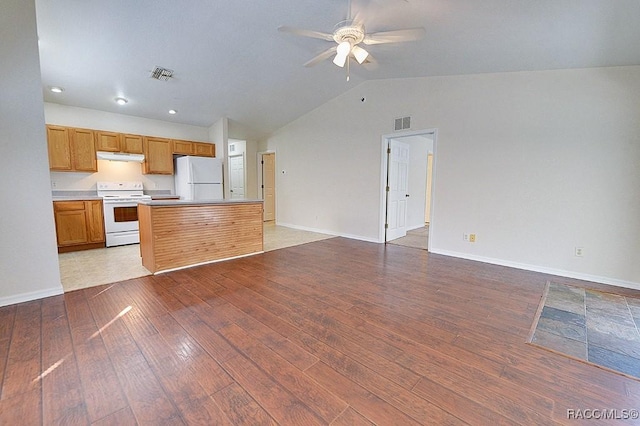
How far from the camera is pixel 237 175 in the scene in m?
8.28

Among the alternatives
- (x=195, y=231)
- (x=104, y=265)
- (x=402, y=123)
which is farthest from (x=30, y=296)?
(x=402, y=123)

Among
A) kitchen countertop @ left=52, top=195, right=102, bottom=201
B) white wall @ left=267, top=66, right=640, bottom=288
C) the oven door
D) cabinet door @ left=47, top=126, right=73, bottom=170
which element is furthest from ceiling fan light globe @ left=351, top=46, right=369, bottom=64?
cabinet door @ left=47, top=126, right=73, bottom=170

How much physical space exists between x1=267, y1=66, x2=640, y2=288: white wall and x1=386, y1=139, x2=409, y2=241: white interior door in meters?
0.28

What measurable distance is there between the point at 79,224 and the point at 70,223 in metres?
0.11

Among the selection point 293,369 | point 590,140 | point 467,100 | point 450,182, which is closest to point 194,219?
point 293,369

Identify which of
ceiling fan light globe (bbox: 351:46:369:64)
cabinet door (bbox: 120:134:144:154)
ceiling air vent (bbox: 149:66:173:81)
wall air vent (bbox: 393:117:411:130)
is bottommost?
cabinet door (bbox: 120:134:144:154)

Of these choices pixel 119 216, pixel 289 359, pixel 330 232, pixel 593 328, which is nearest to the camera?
pixel 289 359

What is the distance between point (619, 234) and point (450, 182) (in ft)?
6.59

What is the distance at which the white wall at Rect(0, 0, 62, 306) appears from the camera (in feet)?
8.16

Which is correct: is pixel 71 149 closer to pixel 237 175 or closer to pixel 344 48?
pixel 237 175

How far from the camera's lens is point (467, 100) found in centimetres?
412

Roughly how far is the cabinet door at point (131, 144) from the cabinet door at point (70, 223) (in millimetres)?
1275

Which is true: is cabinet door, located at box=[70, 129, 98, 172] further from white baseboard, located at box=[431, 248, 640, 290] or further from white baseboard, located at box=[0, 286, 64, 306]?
white baseboard, located at box=[431, 248, 640, 290]

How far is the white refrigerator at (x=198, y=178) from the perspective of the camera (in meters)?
5.58
